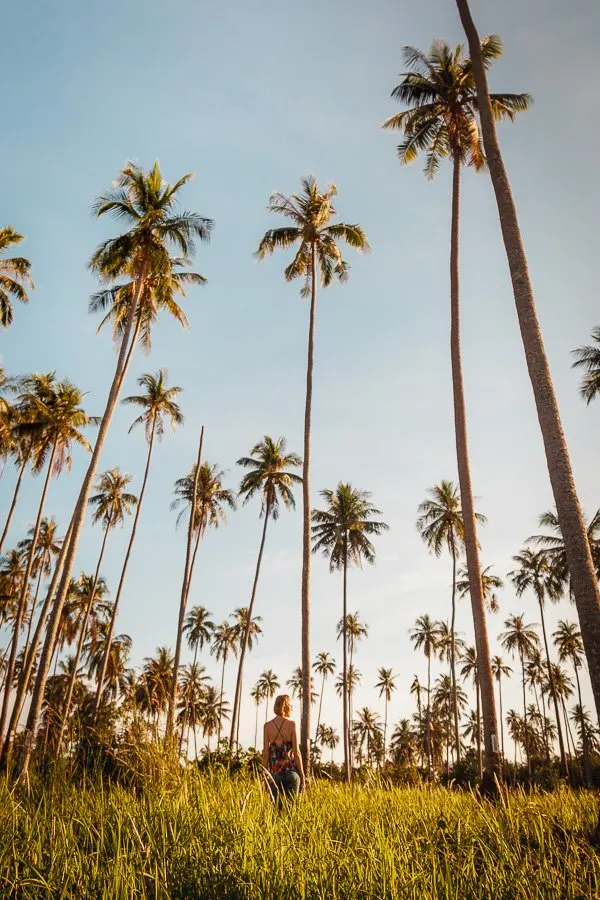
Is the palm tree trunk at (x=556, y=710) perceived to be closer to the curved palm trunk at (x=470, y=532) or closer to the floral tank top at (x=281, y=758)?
the curved palm trunk at (x=470, y=532)

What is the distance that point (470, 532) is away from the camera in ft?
40.2

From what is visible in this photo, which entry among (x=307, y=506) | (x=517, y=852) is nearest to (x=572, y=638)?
(x=307, y=506)

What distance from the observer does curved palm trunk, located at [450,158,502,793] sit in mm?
10422

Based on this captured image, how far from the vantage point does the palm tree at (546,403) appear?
18.2ft

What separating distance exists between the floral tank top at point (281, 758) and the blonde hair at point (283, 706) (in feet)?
0.90

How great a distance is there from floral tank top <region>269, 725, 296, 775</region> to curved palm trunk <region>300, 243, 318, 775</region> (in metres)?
9.40

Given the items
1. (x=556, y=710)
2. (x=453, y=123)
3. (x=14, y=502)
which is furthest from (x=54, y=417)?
(x=556, y=710)

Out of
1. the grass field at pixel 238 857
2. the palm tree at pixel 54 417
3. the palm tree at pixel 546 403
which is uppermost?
the palm tree at pixel 54 417

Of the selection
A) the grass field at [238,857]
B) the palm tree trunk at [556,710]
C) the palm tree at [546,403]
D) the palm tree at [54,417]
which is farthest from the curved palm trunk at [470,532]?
the palm tree trunk at [556,710]

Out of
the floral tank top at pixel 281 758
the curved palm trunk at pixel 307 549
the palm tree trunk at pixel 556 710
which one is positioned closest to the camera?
the floral tank top at pixel 281 758

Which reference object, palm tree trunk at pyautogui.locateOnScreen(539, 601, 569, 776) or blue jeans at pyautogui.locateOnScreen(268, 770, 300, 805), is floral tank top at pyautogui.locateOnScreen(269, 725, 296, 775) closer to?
blue jeans at pyautogui.locateOnScreen(268, 770, 300, 805)

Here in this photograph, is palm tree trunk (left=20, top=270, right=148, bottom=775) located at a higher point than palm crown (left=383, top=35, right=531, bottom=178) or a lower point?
lower

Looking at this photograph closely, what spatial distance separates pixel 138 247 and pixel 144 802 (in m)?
17.4

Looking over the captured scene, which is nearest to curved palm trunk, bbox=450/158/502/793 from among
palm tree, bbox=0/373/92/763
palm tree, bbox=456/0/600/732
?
palm tree, bbox=456/0/600/732
